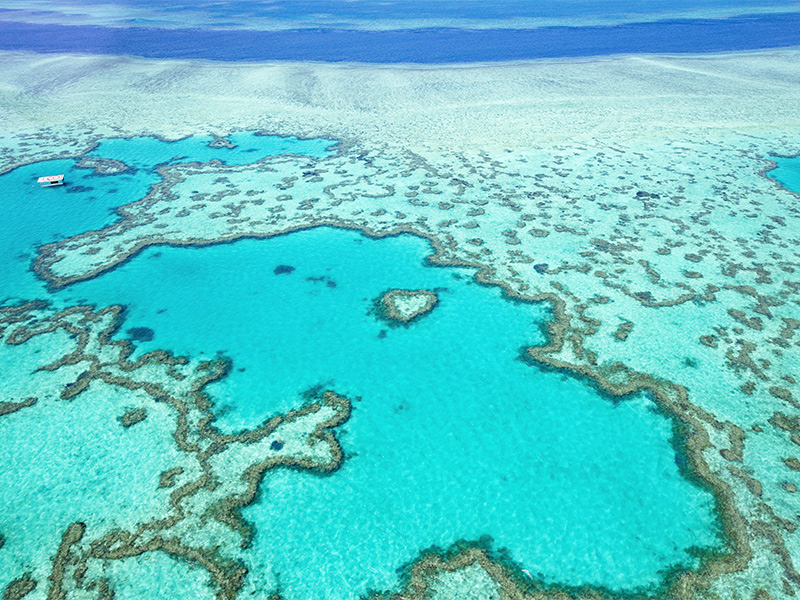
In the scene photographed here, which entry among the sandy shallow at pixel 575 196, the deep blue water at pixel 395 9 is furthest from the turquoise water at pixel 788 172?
the deep blue water at pixel 395 9

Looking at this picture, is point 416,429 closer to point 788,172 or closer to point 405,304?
point 405,304

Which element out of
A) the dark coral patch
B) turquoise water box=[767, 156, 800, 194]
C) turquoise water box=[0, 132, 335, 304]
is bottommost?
turquoise water box=[0, 132, 335, 304]

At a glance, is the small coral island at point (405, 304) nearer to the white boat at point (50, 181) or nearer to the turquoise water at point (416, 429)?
the turquoise water at point (416, 429)

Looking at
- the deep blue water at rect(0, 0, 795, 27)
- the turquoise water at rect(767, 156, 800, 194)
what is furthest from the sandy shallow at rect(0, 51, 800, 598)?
the deep blue water at rect(0, 0, 795, 27)

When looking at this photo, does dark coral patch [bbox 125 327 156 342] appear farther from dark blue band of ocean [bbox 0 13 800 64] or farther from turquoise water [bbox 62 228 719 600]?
dark blue band of ocean [bbox 0 13 800 64]

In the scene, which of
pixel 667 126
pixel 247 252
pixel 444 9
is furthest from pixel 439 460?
pixel 444 9
